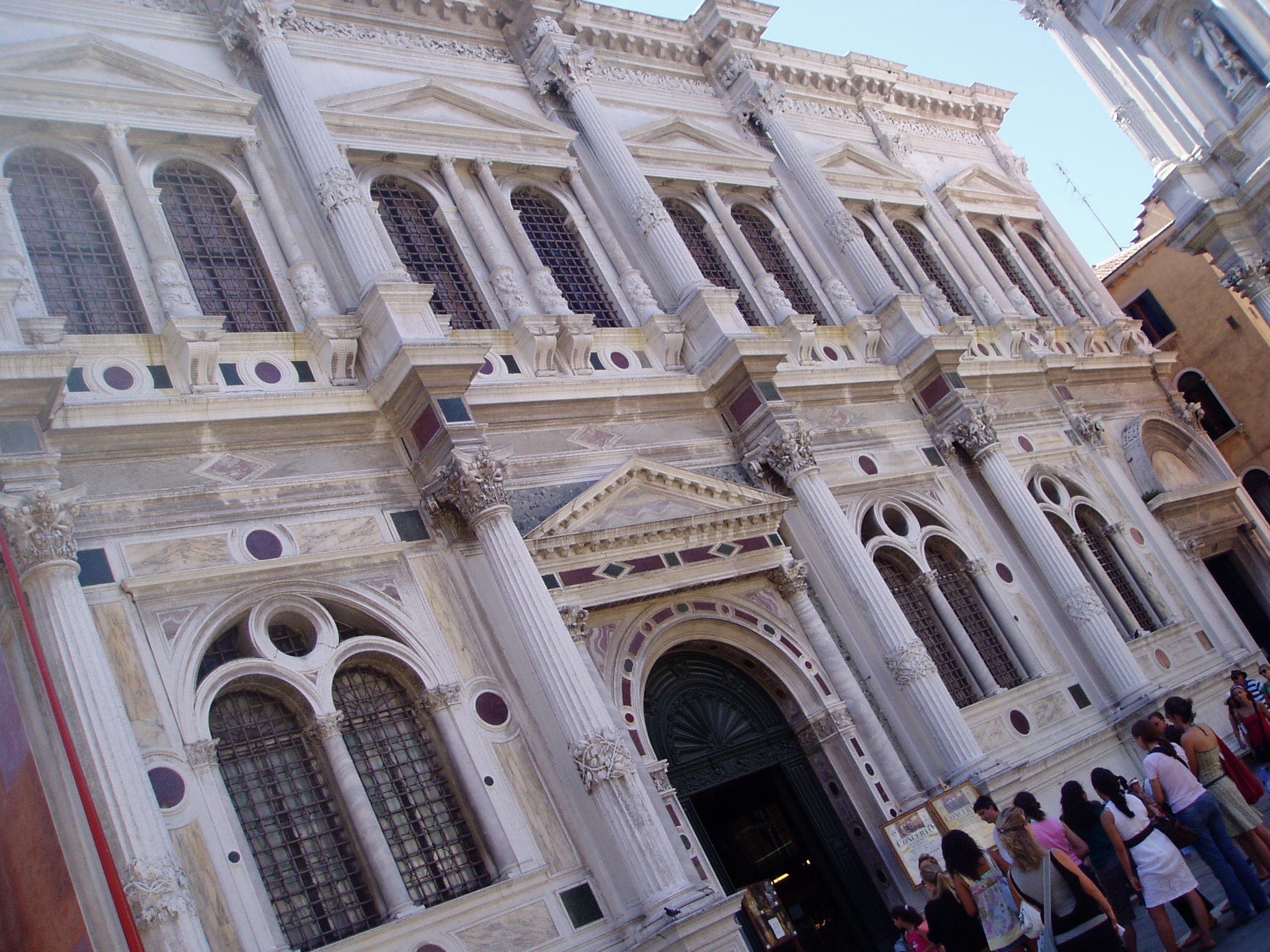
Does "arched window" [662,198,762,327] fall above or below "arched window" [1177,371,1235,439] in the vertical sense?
above

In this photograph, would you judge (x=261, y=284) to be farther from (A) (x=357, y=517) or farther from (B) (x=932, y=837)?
(B) (x=932, y=837)

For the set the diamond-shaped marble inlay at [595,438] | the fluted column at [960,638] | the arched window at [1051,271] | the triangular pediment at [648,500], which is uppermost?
the arched window at [1051,271]

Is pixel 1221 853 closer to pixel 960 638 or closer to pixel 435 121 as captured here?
pixel 960 638

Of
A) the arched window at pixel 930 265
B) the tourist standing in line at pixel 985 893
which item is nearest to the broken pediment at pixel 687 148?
the arched window at pixel 930 265

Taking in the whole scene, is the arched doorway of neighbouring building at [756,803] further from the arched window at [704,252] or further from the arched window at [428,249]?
the arched window at [704,252]

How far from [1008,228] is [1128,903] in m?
18.4

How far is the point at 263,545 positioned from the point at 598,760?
3.81 meters

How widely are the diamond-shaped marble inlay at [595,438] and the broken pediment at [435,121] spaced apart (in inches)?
178

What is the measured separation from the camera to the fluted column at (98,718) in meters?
8.28

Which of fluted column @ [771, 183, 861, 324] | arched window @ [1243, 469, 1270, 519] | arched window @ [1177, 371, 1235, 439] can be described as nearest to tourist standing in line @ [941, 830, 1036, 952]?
fluted column @ [771, 183, 861, 324]

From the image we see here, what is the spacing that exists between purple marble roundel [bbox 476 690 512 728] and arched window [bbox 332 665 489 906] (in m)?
0.57

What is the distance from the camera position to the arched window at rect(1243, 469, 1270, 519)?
25344mm

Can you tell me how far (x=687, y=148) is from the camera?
18.5 meters

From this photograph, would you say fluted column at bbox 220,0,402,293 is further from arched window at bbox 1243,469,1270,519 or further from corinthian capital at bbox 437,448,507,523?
arched window at bbox 1243,469,1270,519
